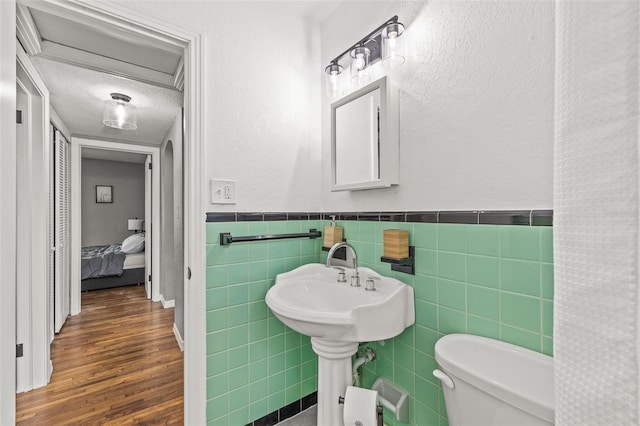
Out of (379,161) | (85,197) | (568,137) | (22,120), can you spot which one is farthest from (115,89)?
(85,197)

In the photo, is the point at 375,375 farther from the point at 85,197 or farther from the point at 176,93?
the point at 85,197

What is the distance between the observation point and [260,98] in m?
1.56

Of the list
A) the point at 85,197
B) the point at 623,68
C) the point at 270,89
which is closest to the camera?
the point at 623,68

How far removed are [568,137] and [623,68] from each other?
0.21 ft

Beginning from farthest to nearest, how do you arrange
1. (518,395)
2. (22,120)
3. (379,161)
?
(22,120), (379,161), (518,395)

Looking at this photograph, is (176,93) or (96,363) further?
(176,93)

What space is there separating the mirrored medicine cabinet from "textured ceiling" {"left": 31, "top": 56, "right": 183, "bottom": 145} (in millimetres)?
1696

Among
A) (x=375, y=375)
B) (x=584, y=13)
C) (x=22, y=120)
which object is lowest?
(x=375, y=375)

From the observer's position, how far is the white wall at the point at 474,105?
88cm

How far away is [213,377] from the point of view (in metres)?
1.40

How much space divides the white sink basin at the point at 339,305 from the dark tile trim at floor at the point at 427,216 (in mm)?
285

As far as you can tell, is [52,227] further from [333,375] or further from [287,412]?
[333,375]

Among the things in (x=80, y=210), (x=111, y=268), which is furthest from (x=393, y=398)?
(x=111, y=268)

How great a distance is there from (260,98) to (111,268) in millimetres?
4160
